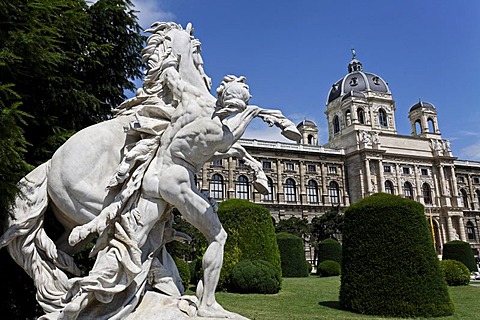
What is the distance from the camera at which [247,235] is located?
1142cm

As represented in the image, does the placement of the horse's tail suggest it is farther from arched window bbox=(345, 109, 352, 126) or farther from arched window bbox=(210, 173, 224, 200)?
arched window bbox=(345, 109, 352, 126)

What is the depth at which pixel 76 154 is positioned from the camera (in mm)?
2588

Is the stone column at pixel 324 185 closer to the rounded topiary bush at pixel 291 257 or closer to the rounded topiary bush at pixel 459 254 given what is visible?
the rounded topiary bush at pixel 459 254

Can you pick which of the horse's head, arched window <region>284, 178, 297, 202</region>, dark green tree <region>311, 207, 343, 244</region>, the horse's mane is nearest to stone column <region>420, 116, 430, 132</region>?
arched window <region>284, 178, 297, 202</region>

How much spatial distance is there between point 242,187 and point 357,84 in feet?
66.1

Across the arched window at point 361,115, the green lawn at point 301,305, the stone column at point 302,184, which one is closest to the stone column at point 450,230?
the arched window at point 361,115

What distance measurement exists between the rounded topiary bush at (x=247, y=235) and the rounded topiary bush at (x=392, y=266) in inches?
145

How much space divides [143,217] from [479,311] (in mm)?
7522

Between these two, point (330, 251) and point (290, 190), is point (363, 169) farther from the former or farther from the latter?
point (330, 251)

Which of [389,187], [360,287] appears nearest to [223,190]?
[389,187]

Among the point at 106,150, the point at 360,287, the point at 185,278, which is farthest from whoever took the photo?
the point at 185,278

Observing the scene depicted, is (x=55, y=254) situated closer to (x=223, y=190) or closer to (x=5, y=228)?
(x=5, y=228)

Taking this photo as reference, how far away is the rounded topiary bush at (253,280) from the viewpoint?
1005 centimetres

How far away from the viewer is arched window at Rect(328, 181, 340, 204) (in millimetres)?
40444
